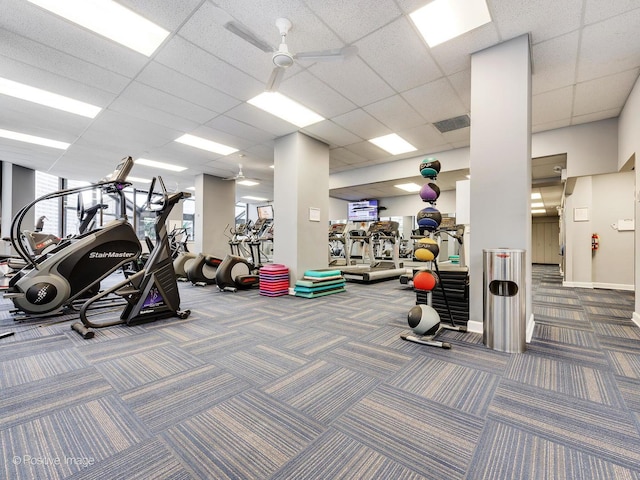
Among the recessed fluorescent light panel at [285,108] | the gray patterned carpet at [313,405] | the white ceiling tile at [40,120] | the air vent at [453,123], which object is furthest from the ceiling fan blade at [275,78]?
the white ceiling tile at [40,120]

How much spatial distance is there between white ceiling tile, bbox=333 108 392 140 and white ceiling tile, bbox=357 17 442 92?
0.91 meters

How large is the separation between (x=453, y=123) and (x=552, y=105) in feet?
4.34

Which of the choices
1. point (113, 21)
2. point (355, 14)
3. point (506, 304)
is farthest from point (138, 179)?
point (506, 304)

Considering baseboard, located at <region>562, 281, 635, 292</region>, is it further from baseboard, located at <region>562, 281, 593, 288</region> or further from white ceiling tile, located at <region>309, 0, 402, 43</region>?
white ceiling tile, located at <region>309, 0, 402, 43</region>

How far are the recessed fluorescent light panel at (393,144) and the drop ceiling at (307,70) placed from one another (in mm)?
257

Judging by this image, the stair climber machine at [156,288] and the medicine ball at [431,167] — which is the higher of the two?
the medicine ball at [431,167]

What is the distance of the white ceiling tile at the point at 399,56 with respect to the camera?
9.12ft

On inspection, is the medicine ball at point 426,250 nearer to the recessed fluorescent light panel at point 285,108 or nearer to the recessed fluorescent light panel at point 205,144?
the recessed fluorescent light panel at point 285,108

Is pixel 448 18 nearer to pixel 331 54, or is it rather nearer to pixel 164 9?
pixel 331 54

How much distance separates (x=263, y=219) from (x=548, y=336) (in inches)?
206

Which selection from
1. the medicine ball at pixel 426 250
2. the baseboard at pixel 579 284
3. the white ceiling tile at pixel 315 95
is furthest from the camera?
the baseboard at pixel 579 284

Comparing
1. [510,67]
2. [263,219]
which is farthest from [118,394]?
[263,219]

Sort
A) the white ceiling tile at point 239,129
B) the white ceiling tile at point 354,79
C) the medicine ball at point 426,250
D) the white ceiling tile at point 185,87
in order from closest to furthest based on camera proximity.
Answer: the medicine ball at point 426,250, the white ceiling tile at point 354,79, the white ceiling tile at point 185,87, the white ceiling tile at point 239,129

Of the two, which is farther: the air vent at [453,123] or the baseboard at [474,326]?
the air vent at [453,123]
